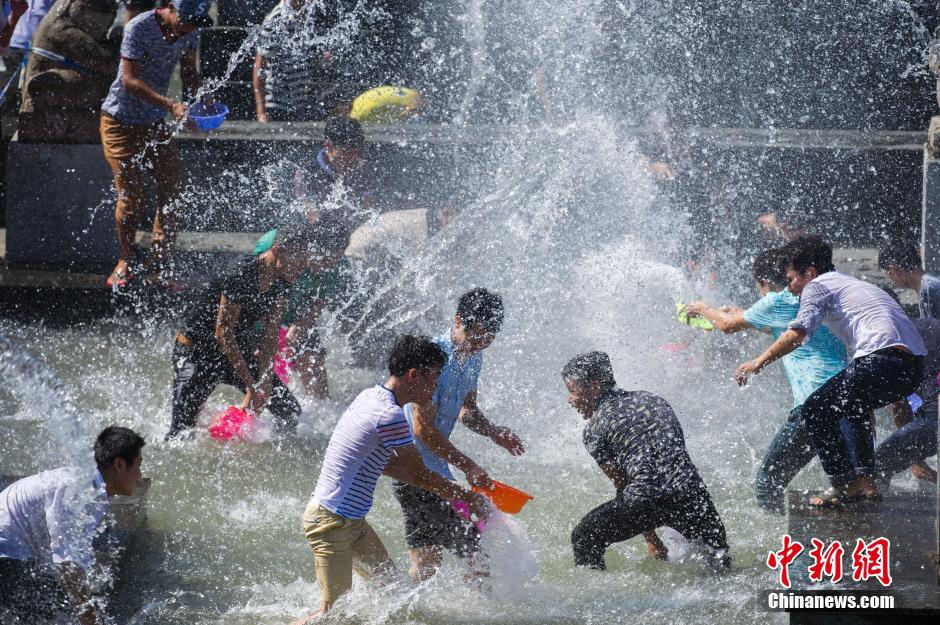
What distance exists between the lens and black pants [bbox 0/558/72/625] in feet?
16.7

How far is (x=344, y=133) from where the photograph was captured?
28.6 feet

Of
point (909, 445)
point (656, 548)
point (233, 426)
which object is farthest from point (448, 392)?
point (909, 445)

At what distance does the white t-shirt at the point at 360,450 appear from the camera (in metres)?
5.30

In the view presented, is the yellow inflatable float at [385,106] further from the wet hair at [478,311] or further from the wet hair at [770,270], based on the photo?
the wet hair at [478,311]

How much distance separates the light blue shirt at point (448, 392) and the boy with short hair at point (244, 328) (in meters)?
1.93

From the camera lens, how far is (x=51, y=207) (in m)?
10.3

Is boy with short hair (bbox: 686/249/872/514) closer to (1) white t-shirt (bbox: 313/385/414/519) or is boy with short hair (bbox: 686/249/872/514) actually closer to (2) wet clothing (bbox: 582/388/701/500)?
(2) wet clothing (bbox: 582/388/701/500)

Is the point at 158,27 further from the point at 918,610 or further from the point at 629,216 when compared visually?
the point at 918,610

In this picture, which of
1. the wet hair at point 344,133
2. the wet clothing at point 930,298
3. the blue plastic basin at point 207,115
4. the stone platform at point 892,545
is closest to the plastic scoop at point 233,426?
the wet hair at point 344,133

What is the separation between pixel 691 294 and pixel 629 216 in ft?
3.31

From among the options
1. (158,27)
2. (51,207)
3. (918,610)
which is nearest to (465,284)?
(158,27)

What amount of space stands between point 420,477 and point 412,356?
551 mm

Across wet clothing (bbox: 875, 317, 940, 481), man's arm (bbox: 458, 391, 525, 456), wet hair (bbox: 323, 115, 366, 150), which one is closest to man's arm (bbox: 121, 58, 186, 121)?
wet hair (bbox: 323, 115, 366, 150)

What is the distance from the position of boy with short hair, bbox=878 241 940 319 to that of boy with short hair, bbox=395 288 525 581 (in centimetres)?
273
